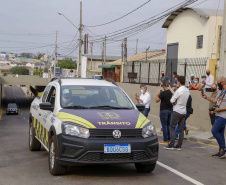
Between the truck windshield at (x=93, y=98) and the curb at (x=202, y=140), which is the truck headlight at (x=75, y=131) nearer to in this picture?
the truck windshield at (x=93, y=98)

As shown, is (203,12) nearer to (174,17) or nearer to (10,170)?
(174,17)

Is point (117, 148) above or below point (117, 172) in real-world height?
above

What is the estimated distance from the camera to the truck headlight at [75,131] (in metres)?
6.33

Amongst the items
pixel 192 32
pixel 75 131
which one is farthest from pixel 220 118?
pixel 192 32

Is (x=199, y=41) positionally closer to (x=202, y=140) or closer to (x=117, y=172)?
(x=202, y=140)

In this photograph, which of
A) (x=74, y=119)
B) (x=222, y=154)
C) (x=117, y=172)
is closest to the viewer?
(x=74, y=119)

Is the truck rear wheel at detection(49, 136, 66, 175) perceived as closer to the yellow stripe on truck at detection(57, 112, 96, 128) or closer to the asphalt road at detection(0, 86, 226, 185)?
the asphalt road at detection(0, 86, 226, 185)

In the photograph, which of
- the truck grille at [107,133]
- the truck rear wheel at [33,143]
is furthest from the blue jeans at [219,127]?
the truck rear wheel at [33,143]

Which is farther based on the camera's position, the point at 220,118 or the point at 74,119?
the point at 220,118

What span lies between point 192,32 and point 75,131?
2172 centimetres

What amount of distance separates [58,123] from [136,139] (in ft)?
4.50

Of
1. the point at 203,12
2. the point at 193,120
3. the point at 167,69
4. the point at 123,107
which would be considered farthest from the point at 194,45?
the point at 123,107

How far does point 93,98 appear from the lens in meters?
7.67

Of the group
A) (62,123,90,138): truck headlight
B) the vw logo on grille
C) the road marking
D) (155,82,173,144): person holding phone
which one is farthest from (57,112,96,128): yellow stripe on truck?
(155,82,173,144): person holding phone
